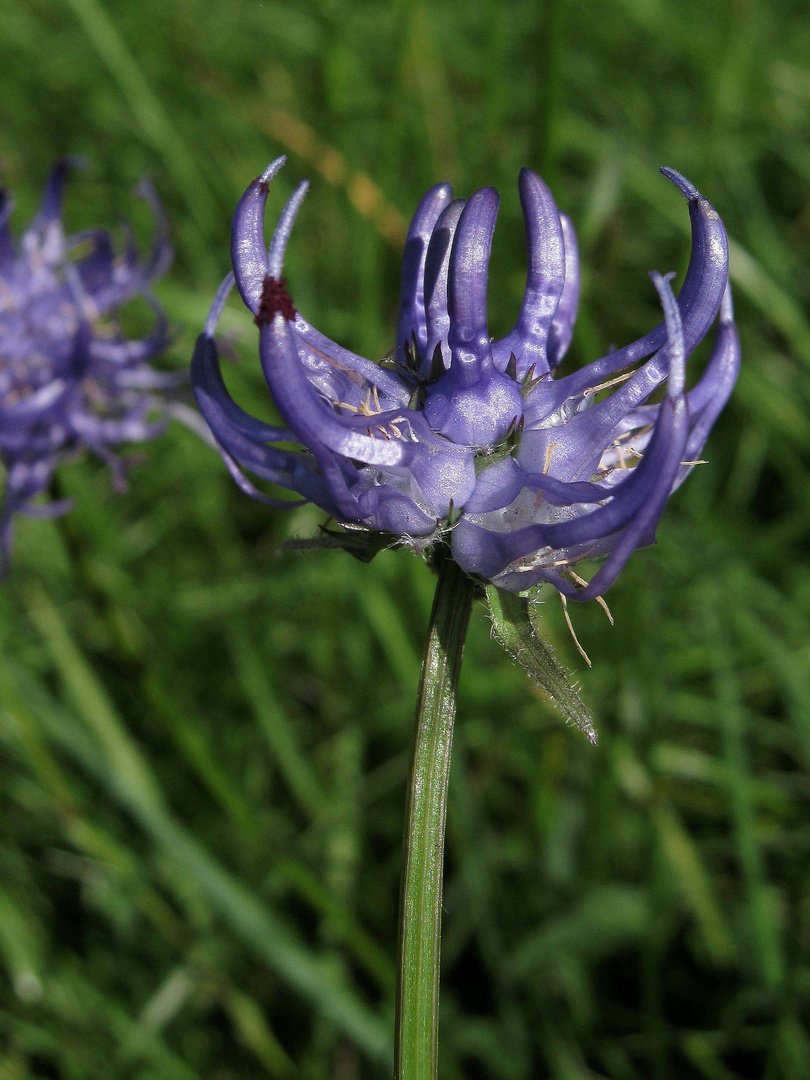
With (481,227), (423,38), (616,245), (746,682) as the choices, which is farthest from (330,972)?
(423,38)

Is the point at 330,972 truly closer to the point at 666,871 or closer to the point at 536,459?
the point at 666,871

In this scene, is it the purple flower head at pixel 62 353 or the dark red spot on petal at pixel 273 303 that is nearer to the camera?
the dark red spot on petal at pixel 273 303

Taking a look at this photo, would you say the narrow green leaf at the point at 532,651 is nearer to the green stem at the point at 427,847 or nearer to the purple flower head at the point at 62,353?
the green stem at the point at 427,847

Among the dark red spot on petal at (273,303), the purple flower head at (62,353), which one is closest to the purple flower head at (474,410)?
the dark red spot on petal at (273,303)

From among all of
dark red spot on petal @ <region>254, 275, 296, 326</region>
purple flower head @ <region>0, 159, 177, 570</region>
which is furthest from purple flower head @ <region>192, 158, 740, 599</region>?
purple flower head @ <region>0, 159, 177, 570</region>

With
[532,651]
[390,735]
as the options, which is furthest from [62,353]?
[532,651]
